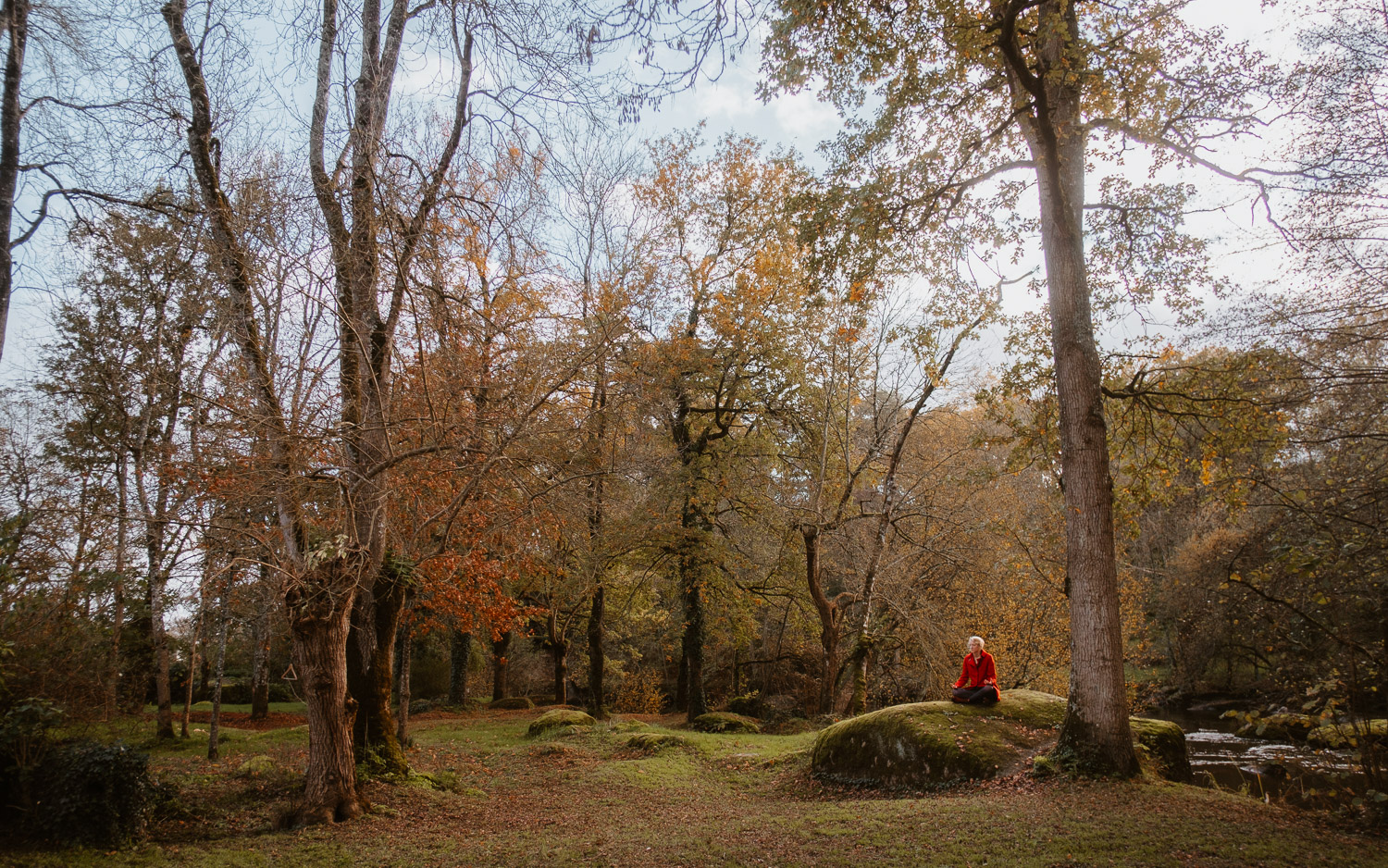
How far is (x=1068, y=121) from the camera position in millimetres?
7992

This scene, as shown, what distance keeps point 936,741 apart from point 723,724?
24.9 feet

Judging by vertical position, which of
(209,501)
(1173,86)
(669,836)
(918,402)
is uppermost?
(1173,86)

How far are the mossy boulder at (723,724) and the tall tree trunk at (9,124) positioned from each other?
44.6 feet

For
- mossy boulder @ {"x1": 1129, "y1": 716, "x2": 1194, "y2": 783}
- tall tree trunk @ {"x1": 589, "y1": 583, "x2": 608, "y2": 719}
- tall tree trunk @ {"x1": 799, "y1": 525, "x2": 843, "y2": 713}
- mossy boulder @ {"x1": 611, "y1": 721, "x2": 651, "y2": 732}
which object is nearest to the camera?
mossy boulder @ {"x1": 1129, "y1": 716, "x2": 1194, "y2": 783}

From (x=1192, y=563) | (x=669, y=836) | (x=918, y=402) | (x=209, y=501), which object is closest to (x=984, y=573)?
(x=918, y=402)

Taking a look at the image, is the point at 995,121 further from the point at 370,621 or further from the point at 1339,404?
the point at 370,621

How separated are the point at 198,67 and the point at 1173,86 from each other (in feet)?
37.1

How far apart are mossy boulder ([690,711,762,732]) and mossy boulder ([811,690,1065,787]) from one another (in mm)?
5665

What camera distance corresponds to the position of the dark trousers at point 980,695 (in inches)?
375

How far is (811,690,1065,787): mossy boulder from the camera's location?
8.49m

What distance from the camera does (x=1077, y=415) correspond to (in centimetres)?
805

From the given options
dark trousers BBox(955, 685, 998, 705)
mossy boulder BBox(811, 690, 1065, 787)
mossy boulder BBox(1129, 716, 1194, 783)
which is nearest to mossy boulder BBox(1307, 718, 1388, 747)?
mossy boulder BBox(1129, 716, 1194, 783)

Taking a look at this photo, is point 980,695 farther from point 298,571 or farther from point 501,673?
point 501,673

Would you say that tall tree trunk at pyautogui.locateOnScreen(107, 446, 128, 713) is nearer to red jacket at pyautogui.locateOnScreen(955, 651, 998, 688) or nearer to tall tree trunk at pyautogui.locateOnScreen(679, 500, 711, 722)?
tall tree trunk at pyautogui.locateOnScreen(679, 500, 711, 722)
